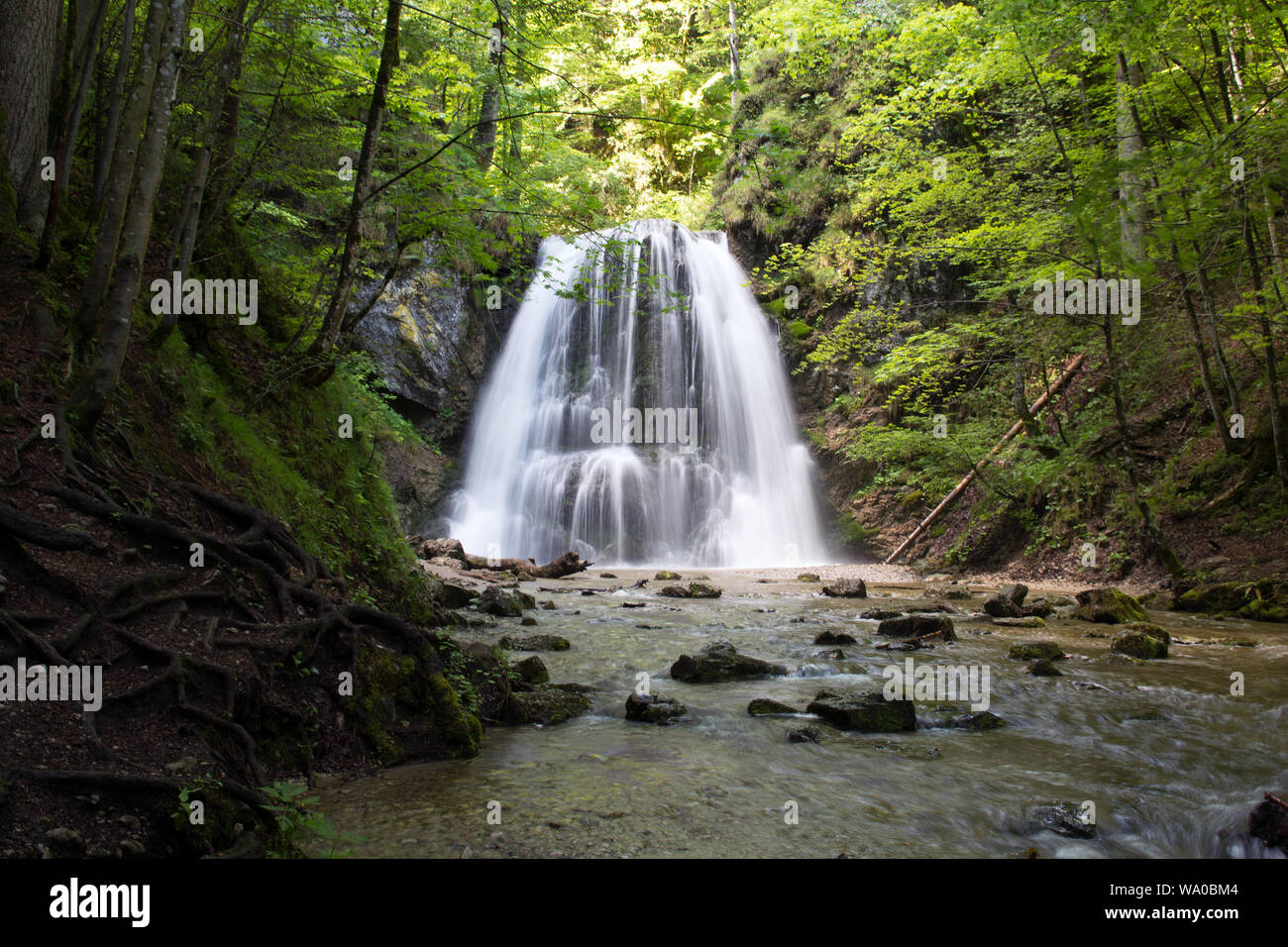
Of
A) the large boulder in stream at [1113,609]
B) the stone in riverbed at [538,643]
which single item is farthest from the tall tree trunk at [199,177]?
the large boulder in stream at [1113,609]

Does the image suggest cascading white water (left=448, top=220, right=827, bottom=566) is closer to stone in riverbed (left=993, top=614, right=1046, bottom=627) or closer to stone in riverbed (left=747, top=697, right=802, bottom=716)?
stone in riverbed (left=993, top=614, right=1046, bottom=627)

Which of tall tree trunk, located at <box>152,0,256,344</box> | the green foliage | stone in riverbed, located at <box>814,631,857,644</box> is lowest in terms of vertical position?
stone in riverbed, located at <box>814,631,857,644</box>

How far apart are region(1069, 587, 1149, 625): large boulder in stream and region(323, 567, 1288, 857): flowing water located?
1986 millimetres

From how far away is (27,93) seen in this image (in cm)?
574

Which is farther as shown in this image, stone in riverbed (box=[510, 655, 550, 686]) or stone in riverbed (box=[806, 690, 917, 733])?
stone in riverbed (box=[510, 655, 550, 686])

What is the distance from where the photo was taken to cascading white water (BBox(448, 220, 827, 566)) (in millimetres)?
20641

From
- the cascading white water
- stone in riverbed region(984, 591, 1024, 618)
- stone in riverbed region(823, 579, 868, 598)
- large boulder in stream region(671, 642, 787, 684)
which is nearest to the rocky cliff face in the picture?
the cascading white water

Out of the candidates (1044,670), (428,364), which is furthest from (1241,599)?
(428,364)

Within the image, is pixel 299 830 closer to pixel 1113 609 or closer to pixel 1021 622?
pixel 1021 622

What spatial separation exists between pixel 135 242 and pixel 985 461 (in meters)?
15.2

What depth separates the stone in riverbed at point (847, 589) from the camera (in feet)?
42.6

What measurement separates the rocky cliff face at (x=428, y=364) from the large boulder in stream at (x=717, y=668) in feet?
47.1

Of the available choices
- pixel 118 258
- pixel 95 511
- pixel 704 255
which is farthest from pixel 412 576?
pixel 704 255

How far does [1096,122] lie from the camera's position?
43.2 feet
